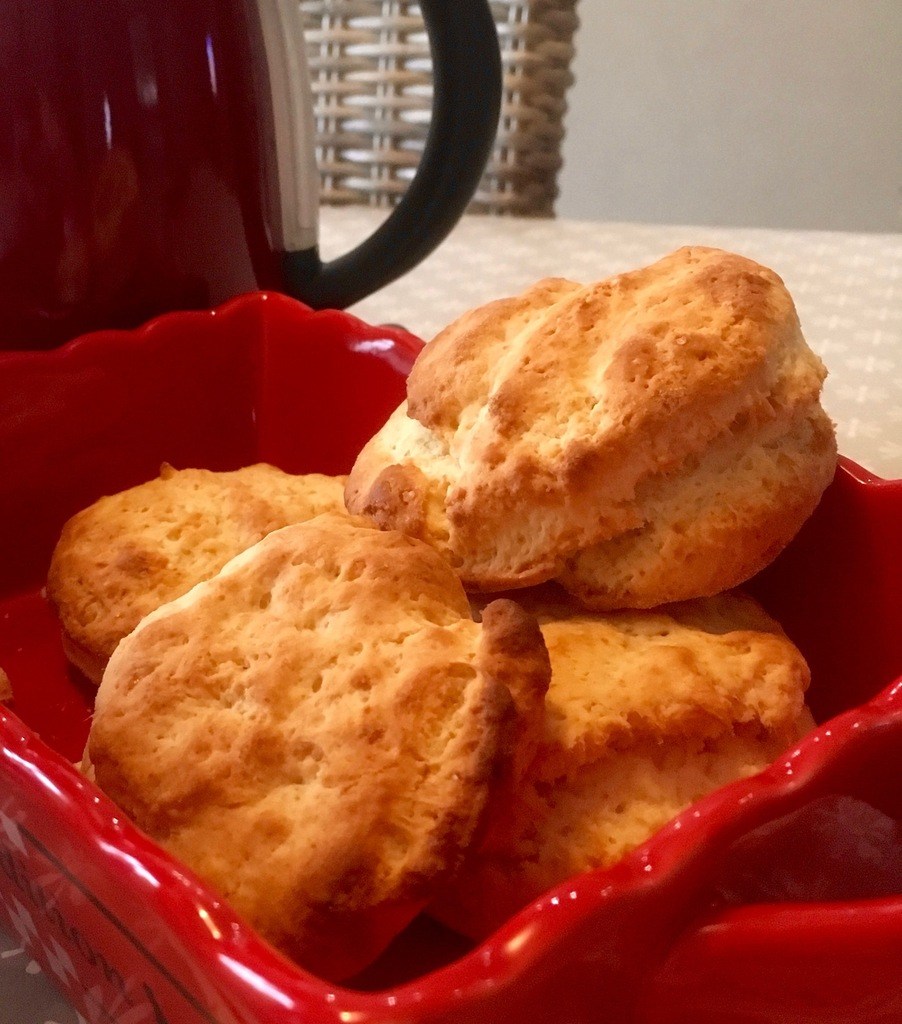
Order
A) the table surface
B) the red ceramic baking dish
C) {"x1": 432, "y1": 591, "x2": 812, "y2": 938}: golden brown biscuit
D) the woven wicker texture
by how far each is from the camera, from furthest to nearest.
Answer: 1. the woven wicker texture
2. the table surface
3. {"x1": 432, "y1": 591, "x2": 812, "y2": 938}: golden brown biscuit
4. the red ceramic baking dish

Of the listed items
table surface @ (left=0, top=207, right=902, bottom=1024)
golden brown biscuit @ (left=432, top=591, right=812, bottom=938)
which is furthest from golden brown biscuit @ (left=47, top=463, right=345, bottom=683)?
table surface @ (left=0, top=207, right=902, bottom=1024)

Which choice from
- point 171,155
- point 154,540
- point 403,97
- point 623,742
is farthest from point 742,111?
point 623,742

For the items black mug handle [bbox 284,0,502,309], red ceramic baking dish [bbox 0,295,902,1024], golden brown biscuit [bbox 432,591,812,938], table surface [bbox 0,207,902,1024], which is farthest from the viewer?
table surface [bbox 0,207,902,1024]

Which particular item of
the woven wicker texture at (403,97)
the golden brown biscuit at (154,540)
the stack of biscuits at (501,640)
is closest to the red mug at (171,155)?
the golden brown biscuit at (154,540)

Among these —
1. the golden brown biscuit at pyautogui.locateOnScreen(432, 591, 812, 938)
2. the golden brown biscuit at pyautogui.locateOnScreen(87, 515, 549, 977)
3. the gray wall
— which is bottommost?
the gray wall

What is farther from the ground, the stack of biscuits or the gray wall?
the stack of biscuits

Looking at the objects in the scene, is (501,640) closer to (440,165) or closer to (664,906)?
(664,906)

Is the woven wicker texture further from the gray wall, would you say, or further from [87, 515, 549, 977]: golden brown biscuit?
[87, 515, 549, 977]: golden brown biscuit

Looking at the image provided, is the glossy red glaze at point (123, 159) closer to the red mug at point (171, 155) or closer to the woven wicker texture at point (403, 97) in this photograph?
the red mug at point (171, 155)

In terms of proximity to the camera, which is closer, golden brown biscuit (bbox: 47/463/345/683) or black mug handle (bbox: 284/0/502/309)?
golden brown biscuit (bbox: 47/463/345/683)
